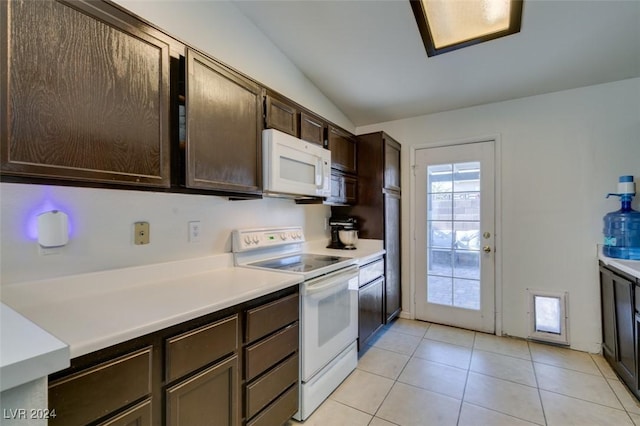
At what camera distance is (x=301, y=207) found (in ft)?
9.02

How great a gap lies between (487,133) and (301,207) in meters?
2.09

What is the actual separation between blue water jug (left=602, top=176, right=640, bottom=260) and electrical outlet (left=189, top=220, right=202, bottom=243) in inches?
124

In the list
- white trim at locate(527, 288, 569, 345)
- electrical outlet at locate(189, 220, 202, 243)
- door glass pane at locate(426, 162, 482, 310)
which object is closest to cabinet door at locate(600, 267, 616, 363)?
white trim at locate(527, 288, 569, 345)

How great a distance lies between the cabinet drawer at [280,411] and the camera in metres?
1.43

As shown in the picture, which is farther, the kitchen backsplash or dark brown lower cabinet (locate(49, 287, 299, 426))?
the kitchen backsplash

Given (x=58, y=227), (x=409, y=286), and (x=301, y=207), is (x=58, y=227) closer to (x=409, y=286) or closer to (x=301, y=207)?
(x=301, y=207)

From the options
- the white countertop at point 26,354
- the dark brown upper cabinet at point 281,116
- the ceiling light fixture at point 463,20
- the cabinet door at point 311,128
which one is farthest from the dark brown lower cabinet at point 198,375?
the ceiling light fixture at point 463,20

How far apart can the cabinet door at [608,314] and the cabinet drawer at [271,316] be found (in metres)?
2.47

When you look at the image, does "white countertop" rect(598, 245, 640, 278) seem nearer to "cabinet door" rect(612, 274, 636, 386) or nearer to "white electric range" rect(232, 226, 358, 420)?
"cabinet door" rect(612, 274, 636, 386)

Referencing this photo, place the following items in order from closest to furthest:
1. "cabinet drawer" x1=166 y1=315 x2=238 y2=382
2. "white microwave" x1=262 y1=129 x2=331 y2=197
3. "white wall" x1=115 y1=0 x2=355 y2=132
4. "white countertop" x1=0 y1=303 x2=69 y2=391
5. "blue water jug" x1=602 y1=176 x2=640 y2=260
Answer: "white countertop" x1=0 y1=303 x2=69 y2=391 < "cabinet drawer" x1=166 y1=315 x2=238 y2=382 < "white wall" x1=115 y1=0 x2=355 y2=132 < "white microwave" x1=262 y1=129 x2=331 y2=197 < "blue water jug" x1=602 y1=176 x2=640 y2=260

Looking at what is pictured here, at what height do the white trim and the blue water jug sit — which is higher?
the blue water jug

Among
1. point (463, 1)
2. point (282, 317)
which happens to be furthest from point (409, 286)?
point (463, 1)

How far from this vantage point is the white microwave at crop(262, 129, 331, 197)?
6.02 ft

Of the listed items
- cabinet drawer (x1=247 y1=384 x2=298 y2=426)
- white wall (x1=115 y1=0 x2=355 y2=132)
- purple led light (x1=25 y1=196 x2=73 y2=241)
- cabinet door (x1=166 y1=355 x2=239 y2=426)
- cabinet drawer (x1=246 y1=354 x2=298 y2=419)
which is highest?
white wall (x1=115 y1=0 x2=355 y2=132)
